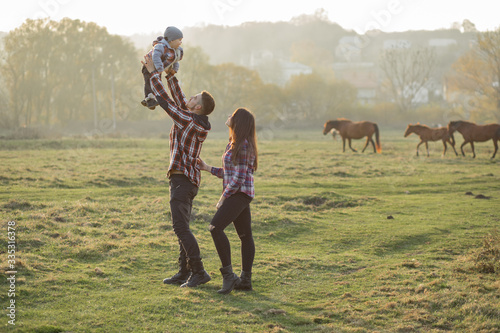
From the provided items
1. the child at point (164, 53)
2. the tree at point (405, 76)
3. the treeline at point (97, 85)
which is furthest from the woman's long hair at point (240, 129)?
the tree at point (405, 76)

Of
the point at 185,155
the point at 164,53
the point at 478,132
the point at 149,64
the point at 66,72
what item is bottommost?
the point at 185,155

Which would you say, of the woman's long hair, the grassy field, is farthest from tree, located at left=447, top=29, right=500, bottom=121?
the woman's long hair

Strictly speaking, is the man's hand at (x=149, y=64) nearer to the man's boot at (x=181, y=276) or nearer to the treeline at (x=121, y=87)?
the man's boot at (x=181, y=276)

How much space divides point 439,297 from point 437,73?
16796 cm

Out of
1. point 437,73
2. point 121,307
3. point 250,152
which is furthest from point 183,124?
point 437,73

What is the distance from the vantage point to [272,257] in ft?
28.5

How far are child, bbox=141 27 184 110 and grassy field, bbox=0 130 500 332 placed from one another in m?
2.34

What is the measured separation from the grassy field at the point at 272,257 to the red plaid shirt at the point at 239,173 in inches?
50.1

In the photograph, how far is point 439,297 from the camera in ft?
21.1

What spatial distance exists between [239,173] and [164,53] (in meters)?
1.61

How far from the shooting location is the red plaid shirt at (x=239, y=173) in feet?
20.9

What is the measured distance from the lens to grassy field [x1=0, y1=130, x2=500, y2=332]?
5.73 m

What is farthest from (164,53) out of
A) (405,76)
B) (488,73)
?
(405,76)

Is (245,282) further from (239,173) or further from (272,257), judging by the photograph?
(272,257)
